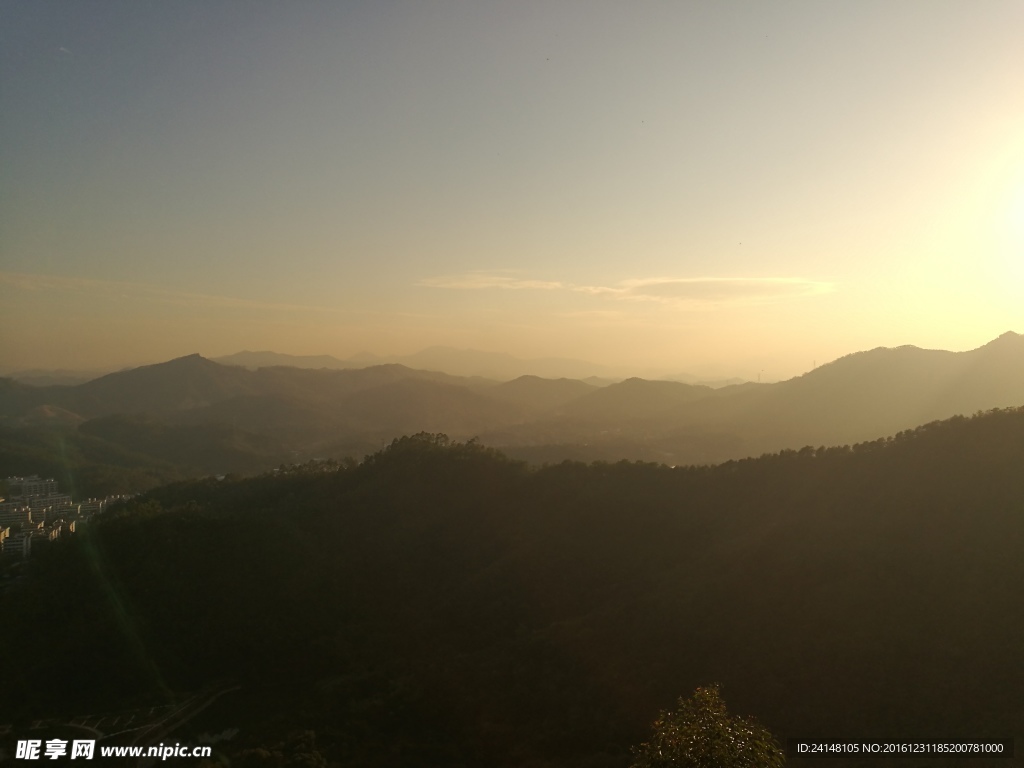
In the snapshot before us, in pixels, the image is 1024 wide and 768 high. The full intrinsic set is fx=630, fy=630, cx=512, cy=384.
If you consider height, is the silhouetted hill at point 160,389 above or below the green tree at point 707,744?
above

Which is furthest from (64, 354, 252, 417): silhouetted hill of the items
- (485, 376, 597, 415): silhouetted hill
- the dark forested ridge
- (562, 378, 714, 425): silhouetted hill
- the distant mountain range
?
the dark forested ridge

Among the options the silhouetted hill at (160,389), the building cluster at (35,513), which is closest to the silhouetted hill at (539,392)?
the silhouetted hill at (160,389)

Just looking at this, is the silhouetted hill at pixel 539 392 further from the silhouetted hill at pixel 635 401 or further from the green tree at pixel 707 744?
the green tree at pixel 707 744

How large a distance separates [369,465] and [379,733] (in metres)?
27.2

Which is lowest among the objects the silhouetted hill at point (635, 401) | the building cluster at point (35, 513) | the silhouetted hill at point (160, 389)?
the building cluster at point (35, 513)

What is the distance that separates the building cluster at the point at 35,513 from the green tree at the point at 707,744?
39.5m

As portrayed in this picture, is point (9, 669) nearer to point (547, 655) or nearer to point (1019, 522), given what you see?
point (547, 655)

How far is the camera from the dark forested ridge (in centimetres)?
1806

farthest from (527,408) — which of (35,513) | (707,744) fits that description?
(707,744)

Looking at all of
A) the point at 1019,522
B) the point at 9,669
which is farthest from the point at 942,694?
the point at 9,669

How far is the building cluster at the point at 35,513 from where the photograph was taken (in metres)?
44.0

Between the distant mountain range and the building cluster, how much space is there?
9696 mm

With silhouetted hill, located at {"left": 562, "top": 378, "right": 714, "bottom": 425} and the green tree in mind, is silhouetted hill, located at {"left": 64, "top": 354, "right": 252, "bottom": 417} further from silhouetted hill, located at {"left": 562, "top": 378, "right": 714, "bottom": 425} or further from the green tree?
the green tree

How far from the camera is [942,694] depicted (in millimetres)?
16359
